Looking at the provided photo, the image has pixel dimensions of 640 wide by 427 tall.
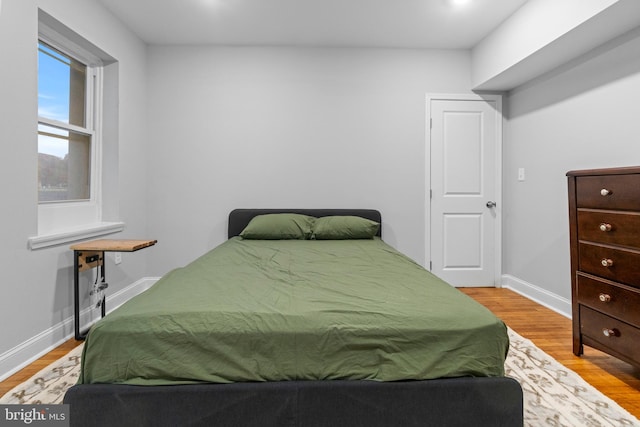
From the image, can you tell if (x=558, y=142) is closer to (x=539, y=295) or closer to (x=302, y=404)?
(x=539, y=295)

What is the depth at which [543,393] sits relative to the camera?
1844 millimetres

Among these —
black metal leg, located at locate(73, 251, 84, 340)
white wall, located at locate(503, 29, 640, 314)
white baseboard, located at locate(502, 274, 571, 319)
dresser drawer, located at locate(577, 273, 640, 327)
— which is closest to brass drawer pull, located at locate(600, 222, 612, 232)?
dresser drawer, located at locate(577, 273, 640, 327)

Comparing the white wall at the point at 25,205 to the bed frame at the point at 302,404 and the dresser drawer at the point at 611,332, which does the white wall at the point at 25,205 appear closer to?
the bed frame at the point at 302,404

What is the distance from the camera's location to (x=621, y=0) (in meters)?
2.07

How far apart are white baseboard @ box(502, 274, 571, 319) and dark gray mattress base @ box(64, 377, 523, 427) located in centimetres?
215

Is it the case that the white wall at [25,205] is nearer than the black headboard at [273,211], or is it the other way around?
the white wall at [25,205]

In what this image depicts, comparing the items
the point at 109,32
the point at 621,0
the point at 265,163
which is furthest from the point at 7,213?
the point at 621,0

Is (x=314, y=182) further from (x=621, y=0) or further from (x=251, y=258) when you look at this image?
(x=621, y=0)

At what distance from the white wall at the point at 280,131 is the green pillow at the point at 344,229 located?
48cm

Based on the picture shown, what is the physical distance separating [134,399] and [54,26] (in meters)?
2.54

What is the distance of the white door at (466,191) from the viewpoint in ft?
12.7

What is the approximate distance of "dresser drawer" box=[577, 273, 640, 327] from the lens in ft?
6.19

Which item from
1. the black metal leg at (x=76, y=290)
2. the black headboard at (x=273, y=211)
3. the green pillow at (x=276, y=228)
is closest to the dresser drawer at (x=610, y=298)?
the black headboard at (x=273, y=211)

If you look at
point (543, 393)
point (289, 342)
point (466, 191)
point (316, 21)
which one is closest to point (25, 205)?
point (289, 342)
